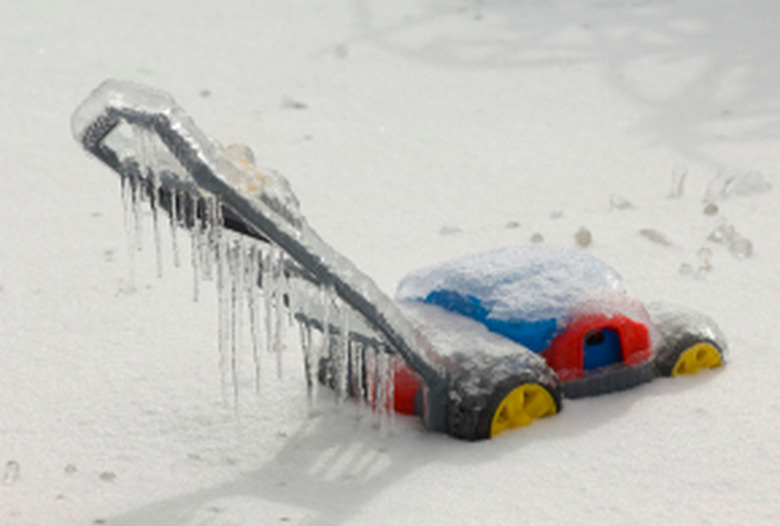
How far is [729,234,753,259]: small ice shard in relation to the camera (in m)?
3.65

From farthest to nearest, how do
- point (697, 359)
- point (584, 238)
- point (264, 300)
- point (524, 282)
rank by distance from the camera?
1. point (584, 238)
2. point (697, 359)
3. point (524, 282)
4. point (264, 300)

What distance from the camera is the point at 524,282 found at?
2.65m

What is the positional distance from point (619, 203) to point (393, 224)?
3.00 feet

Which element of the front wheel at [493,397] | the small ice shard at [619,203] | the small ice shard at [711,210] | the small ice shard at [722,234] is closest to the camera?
the front wheel at [493,397]

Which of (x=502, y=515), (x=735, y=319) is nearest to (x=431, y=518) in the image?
(x=502, y=515)

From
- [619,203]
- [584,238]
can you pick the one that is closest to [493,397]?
[584,238]

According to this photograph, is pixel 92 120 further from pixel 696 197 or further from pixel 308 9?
pixel 308 9

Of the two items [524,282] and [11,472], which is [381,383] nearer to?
[524,282]

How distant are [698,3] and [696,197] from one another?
2.53 meters

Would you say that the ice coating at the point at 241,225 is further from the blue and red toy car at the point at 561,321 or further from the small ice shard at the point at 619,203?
the small ice shard at the point at 619,203

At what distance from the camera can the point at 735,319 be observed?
10.4ft

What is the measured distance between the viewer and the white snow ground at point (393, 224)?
2338mm

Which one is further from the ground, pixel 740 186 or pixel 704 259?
pixel 740 186

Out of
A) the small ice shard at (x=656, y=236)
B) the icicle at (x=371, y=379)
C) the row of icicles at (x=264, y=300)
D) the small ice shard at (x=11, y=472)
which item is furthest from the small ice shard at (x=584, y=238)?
the small ice shard at (x=11, y=472)
